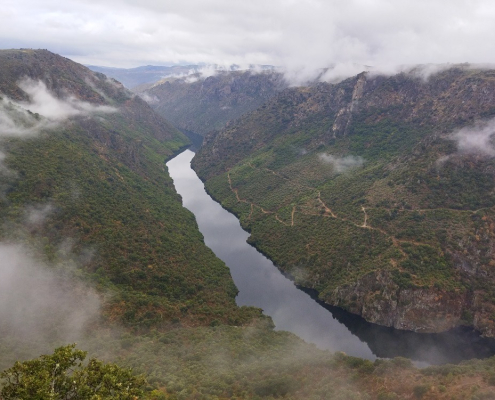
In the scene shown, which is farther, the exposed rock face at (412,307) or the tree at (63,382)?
the exposed rock face at (412,307)

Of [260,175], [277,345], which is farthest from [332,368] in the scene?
[260,175]

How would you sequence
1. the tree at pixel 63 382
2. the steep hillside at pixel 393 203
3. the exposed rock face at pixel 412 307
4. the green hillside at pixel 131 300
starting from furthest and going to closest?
the steep hillside at pixel 393 203, the exposed rock face at pixel 412 307, the green hillside at pixel 131 300, the tree at pixel 63 382

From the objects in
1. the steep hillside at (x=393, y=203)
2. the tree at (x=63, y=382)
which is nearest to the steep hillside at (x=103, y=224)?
the steep hillside at (x=393, y=203)

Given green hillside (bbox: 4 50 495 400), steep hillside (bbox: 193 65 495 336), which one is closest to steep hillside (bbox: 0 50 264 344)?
green hillside (bbox: 4 50 495 400)

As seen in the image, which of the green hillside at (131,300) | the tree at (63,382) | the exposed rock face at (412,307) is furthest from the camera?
the exposed rock face at (412,307)

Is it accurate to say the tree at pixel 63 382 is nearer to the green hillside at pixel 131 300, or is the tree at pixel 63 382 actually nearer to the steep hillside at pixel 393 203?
the green hillside at pixel 131 300

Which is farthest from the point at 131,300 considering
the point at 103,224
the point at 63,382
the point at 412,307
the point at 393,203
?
the point at 393,203

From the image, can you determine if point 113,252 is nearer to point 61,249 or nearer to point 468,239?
point 61,249
